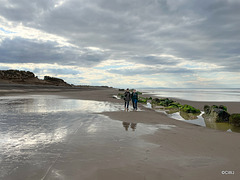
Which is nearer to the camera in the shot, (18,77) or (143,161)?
(143,161)

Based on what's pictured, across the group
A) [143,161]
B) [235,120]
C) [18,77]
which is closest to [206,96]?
[235,120]

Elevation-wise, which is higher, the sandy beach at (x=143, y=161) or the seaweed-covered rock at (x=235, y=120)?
the seaweed-covered rock at (x=235, y=120)

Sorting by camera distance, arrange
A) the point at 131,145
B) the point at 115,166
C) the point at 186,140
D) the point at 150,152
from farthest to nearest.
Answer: the point at 186,140 < the point at 131,145 < the point at 150,152 < the point at 115,166

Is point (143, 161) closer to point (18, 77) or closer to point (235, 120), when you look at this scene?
point (235, 120)

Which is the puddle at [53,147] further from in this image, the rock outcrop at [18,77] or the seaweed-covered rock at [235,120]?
the rock outcrop at [18,77]

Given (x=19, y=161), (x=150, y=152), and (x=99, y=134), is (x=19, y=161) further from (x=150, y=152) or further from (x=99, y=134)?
(x=150, y=152)

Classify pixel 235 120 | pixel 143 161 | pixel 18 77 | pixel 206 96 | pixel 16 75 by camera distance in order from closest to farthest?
pixel 143 161 → pixel 235 120 → pixel 206 96 → pixel 18 77 → pixel 16 75

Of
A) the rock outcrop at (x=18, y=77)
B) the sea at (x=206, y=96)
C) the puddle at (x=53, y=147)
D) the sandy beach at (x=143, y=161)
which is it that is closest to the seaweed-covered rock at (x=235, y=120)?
the sandy beach at (x=143, y=161)

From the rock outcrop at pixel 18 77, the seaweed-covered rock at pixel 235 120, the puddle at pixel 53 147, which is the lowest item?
the puddle at pixel 53 147

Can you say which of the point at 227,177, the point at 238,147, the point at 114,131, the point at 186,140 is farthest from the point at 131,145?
the point at 238,147

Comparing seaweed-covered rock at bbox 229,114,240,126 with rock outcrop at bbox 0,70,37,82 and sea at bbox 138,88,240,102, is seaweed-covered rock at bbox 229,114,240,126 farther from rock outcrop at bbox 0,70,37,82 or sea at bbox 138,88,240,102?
rock outcrop at bbox 0,70,37,82

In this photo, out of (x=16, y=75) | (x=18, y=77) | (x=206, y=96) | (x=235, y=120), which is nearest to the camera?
(x=235, y=120)

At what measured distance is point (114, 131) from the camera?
308 inches

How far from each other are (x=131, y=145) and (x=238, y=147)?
4226mm
